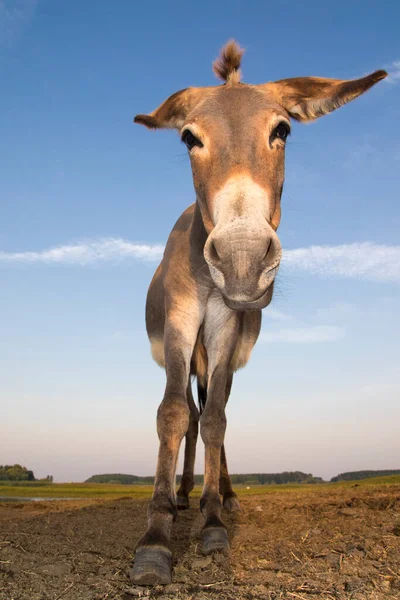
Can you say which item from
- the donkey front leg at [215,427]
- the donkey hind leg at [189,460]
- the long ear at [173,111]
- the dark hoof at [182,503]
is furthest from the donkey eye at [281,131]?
the dark hoof at [182,503]

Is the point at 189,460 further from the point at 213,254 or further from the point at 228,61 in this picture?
the point at 228,61

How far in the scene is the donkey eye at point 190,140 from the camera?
4.14 meters

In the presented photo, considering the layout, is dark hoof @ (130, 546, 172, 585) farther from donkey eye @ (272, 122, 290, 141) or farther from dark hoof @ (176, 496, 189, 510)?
dark hoof @ (176, 496, 189, 510)

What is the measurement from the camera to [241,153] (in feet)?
12.6

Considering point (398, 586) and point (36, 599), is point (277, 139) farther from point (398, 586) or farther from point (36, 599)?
point (36, 599)

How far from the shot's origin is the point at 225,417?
487cm

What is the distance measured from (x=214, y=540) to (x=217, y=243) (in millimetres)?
2255

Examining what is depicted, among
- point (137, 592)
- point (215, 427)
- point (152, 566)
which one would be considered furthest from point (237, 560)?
point (215, 427)

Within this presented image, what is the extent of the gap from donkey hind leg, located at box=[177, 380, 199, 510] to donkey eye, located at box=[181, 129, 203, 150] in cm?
338

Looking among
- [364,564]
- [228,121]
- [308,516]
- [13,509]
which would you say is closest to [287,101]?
[228,121]

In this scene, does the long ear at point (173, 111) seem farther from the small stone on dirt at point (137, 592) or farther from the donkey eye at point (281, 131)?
the small stone on dirt at point (137, 592)

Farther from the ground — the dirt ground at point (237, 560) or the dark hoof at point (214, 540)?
the dark hoof at point (214, 540)

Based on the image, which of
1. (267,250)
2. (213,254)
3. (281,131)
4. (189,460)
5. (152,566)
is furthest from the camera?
(189,460)

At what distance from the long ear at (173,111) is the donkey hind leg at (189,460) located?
3.34 metres
